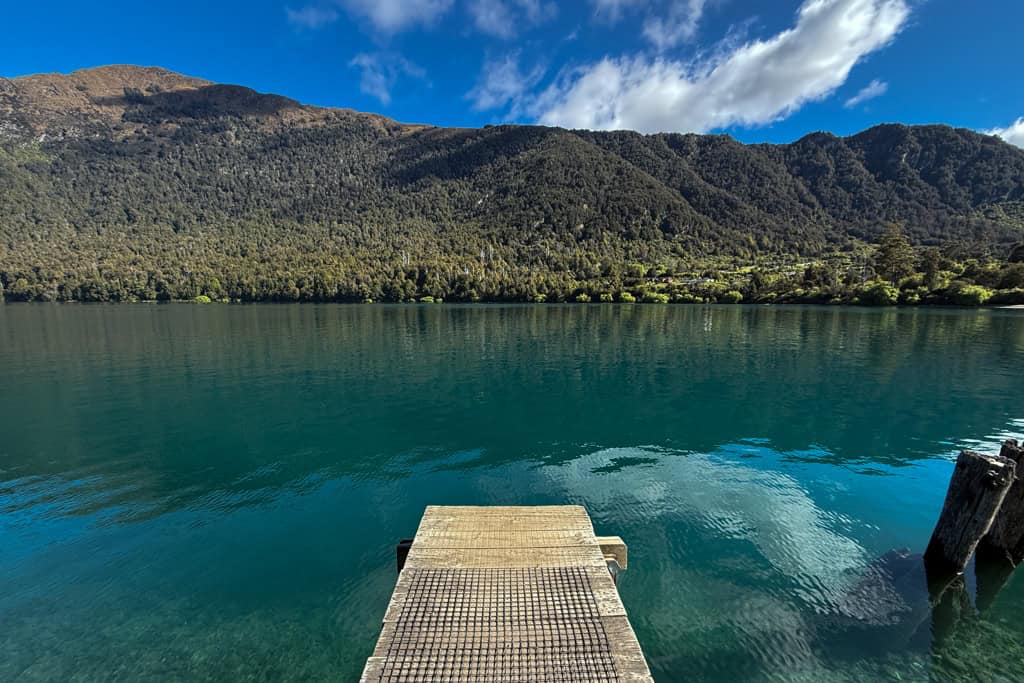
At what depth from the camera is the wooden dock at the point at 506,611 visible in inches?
240

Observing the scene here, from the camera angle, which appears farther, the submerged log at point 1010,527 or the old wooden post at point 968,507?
the submerged log at point 1010,527

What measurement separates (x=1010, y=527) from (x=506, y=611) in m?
13.0

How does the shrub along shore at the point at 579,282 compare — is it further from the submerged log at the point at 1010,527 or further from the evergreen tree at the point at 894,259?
the submerged log at the point at 1010,527

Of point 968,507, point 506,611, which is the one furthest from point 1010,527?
point 506,611

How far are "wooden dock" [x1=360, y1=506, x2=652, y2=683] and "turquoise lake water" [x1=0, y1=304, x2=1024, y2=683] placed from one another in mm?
2538

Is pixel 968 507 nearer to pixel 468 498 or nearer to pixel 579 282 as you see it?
pixel 468 498

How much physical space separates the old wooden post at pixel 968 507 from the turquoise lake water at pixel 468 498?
726mm

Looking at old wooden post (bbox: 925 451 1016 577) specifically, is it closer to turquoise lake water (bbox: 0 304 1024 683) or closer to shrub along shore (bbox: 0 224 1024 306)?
turquoise lake water (bbox: 0 304 1024 683)

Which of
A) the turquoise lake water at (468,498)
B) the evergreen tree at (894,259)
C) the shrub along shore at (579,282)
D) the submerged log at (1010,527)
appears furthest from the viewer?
the evergreen tree at (894,259)

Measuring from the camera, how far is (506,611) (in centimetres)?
718

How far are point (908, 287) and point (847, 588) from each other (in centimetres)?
14180

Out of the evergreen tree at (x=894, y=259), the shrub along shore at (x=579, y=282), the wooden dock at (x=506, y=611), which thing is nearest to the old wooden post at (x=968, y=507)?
the wooden dock at (x=506, y=611)

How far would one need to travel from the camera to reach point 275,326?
72312 millimetres

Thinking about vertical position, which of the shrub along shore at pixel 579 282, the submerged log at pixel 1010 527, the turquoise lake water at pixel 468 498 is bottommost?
the turquoise lake water at pixel 468 498
